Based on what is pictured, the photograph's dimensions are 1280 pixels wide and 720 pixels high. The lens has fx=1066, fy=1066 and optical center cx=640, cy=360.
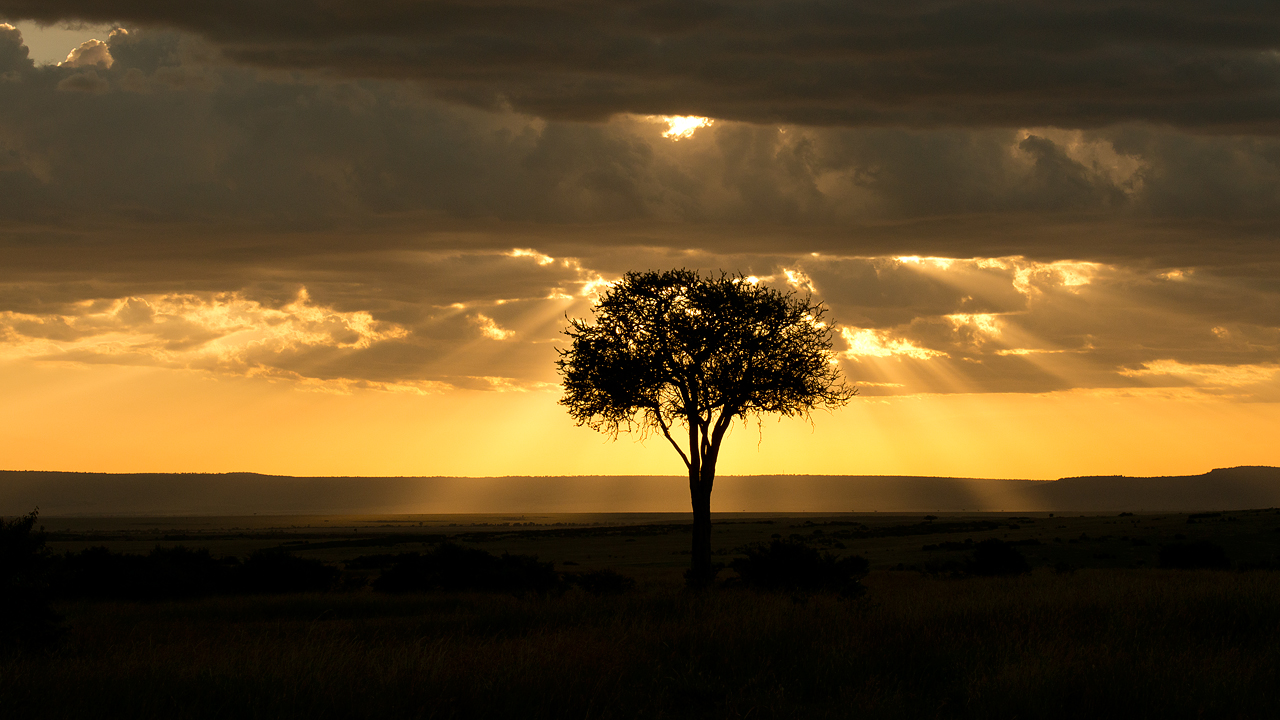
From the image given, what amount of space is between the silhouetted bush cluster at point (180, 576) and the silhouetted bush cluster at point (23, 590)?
1138 cm

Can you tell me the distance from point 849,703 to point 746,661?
6.78 ft

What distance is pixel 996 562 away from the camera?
3862 cm

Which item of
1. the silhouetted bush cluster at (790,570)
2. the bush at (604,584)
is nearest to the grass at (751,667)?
the silhouetted bush cluster at (790,570)

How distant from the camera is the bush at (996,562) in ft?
125

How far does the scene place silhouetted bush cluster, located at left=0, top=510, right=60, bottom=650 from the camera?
661 inches

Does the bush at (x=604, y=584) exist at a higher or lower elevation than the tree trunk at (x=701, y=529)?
lower

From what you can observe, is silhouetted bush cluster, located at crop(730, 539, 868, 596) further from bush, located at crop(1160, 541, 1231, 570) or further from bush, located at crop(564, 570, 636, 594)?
bush, located at crop(1160, 541, 1231, 570)

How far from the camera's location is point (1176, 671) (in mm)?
12242

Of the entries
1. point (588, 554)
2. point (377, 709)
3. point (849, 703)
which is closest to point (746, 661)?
point (849, 703)

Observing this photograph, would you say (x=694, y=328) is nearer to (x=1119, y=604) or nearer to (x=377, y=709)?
(x=1119, y=604)

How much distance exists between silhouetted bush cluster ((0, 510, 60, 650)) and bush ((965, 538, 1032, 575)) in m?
29.9

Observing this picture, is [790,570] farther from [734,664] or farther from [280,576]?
[280,576]

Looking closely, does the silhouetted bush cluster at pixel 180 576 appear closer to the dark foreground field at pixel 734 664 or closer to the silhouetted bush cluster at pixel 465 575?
Answer: the silhouetted bush cluster at pixel 465 575

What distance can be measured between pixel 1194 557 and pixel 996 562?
8.72 meters
